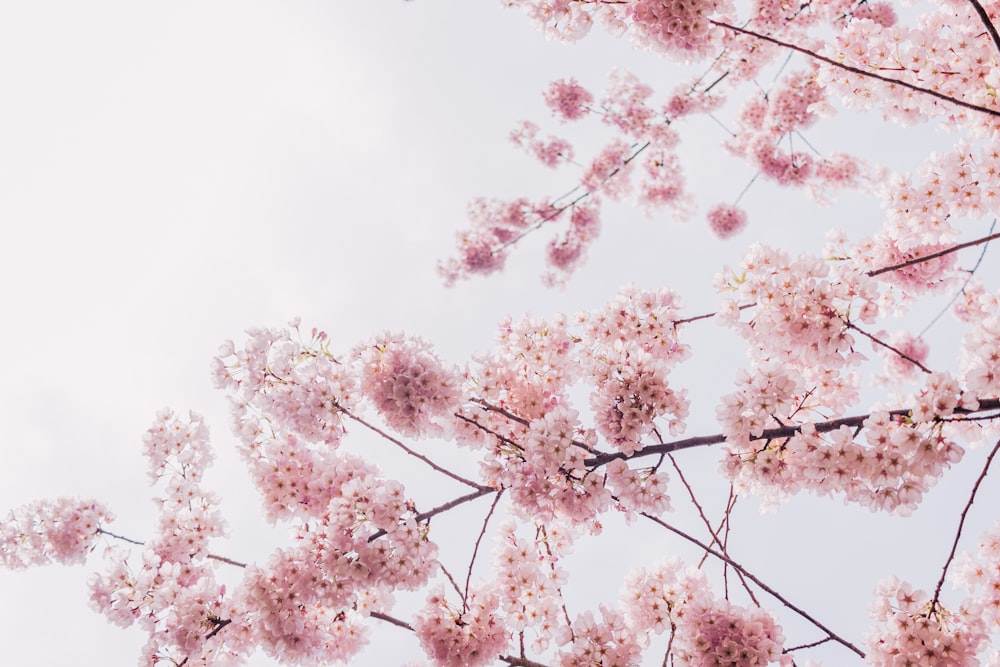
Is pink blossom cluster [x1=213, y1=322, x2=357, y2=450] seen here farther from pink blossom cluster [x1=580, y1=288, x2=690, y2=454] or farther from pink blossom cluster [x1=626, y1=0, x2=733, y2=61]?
pink blossom cluster [x1=626, y1=0, x2=733, y2=61]

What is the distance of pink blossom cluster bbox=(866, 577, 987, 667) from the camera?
3.76 m

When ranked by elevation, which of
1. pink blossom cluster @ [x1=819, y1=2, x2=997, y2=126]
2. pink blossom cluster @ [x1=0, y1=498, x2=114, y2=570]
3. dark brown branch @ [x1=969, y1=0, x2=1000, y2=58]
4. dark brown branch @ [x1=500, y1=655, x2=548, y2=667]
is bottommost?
dark brown branch @ [x1=500, y1=655, x2=548, y2=667]

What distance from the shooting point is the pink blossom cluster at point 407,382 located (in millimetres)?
4230

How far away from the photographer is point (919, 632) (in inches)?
149

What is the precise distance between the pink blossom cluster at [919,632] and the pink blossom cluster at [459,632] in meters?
2.46

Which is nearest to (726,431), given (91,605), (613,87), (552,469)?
(552,469)

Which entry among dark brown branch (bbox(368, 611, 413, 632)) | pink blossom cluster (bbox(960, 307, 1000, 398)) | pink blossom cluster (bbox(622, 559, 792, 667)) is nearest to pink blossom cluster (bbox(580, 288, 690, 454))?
pink blossom cluster (bbox(622, 559, 792, 667))

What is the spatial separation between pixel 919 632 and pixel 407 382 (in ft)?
11.7

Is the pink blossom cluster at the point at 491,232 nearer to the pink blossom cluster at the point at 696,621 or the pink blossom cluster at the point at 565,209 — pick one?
the pink blossom cluster at the point at 565,209

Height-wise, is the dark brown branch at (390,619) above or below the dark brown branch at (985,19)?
below

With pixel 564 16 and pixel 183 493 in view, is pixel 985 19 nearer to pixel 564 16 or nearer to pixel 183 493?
pixel 564 16

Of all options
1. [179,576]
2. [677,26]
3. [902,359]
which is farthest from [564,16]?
[902,359]

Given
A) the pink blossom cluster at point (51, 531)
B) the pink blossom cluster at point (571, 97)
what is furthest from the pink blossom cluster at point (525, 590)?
the pink blossom cluster at point (571, 97)

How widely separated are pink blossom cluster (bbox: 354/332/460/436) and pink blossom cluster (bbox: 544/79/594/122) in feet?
28.5
